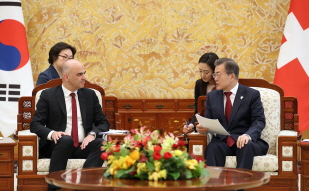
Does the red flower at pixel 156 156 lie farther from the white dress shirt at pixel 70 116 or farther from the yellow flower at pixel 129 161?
the white dress shirt at pixel 70 116

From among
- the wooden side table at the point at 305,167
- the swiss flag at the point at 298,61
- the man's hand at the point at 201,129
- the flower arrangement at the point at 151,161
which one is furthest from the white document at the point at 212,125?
the swiss flag at the point at 298,61

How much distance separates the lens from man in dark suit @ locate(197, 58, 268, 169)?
14.8 ft

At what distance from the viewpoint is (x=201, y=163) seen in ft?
10.3

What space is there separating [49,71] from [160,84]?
188cm

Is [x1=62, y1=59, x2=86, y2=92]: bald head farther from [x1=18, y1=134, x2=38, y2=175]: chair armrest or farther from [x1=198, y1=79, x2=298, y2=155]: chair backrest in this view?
[x1=198, y1=79, x2=298, y2=155]: chair backrest

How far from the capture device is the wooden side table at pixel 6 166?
14.8ft

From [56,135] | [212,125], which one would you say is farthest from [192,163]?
[56,135]

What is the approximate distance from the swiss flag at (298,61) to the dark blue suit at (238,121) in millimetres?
1715

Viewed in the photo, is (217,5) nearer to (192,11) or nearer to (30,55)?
(192,11)

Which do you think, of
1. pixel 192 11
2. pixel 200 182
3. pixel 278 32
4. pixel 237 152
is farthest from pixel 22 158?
pixel 278 32

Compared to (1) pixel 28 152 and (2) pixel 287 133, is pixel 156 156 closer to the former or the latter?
(1) pixel 28 152

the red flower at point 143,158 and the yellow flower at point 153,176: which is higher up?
the red flower at point 143,158

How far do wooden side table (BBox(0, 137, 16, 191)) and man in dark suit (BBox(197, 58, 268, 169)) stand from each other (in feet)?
5.03

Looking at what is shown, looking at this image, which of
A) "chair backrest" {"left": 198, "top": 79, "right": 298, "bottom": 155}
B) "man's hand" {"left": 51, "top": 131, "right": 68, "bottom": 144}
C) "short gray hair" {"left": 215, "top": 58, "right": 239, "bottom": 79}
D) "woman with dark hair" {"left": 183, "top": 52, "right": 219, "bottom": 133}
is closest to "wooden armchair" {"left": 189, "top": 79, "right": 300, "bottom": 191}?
"chair backrest" {"left": 198, "top": 79, "right": 298, "bottom": 155}
